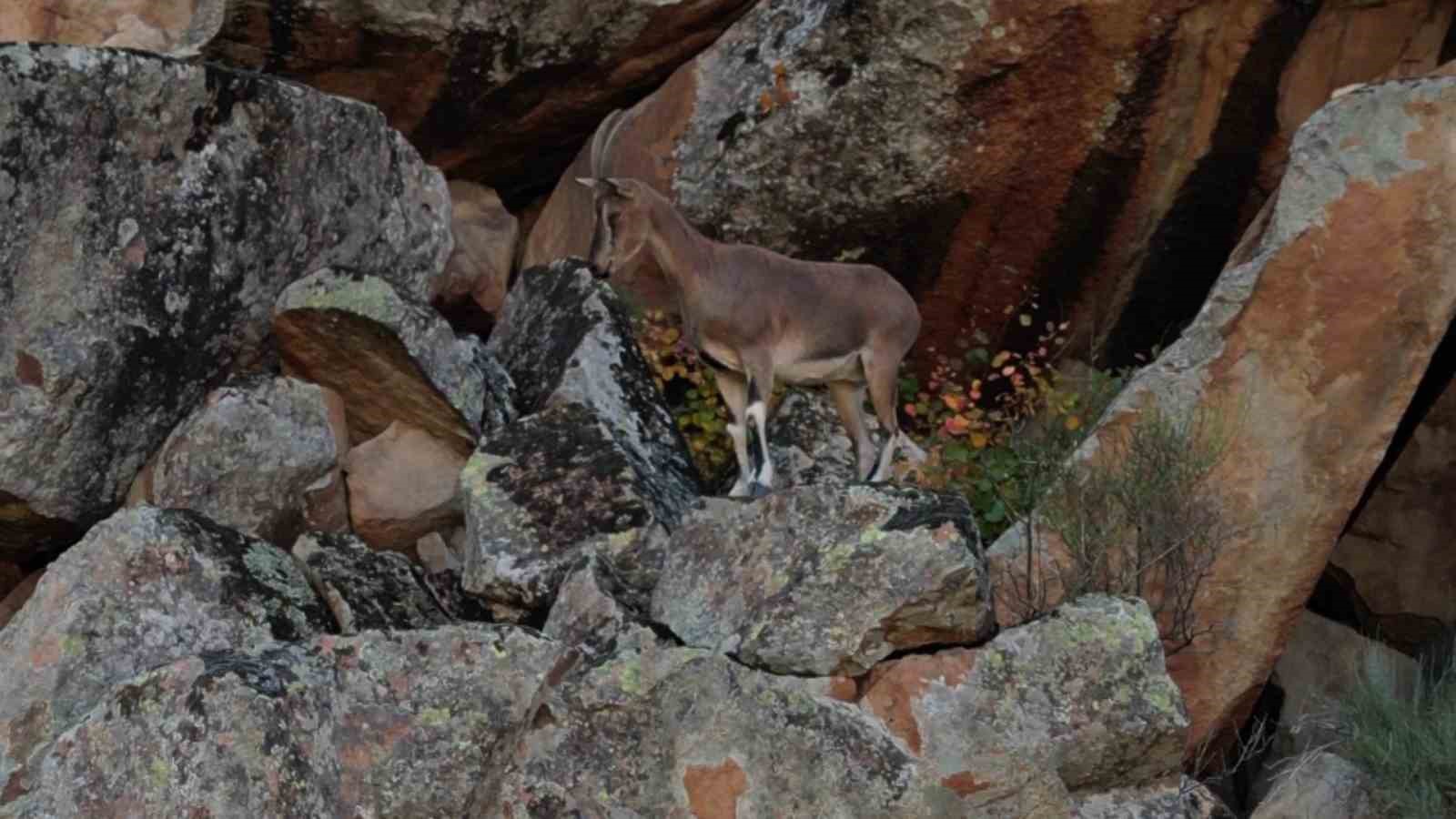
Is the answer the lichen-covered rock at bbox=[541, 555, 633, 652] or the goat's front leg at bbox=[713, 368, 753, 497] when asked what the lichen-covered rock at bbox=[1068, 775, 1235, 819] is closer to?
the lichen-covered rock at bbox=[541, 555, 633, 652]

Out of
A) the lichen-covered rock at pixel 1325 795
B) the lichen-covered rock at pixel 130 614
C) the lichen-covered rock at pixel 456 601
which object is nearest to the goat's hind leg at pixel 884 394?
the lichen-covered rock at pixel 456 601

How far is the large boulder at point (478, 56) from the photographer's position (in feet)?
47.8

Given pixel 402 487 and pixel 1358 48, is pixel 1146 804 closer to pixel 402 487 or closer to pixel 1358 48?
pixel 402 487

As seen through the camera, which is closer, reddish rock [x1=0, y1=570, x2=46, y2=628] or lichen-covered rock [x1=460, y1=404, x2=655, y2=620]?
lichen-covered rock [x1=460, y1=404, x2=655, y2=620]

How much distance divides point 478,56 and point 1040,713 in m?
6.81

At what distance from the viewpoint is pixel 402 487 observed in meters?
12.6

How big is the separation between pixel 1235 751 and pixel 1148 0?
A: 13.6 ft

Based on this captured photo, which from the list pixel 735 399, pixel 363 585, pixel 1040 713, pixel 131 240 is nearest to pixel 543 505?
pixel 363 585

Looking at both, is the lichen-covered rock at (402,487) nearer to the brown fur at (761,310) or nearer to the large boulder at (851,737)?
the brown fur at (761,310)

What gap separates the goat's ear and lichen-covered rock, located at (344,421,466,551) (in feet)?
5.17

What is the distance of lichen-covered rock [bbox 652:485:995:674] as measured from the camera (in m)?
9.56

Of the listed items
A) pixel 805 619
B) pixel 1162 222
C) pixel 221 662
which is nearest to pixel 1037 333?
pixel 1162 222

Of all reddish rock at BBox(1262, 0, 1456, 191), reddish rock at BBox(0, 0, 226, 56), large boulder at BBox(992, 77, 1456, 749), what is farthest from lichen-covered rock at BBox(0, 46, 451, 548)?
reddish rock at BBox(1262, 0, 1456, 191)

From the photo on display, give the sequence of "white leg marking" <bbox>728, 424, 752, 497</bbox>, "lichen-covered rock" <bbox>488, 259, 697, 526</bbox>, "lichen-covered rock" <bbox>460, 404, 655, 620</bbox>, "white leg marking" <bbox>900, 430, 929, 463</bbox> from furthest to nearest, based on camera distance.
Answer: "white leg marking" <bbox>900, 430, 929, 463</bbox> → "white leg marking" <bbox>728, 424, 752, 497</bbox> → "lichen-covered rock" <bbox>488, 259, 697, 526</bbox> → "lichen-covered rock" <bbox>460, 404, 655, 620</bbox>
